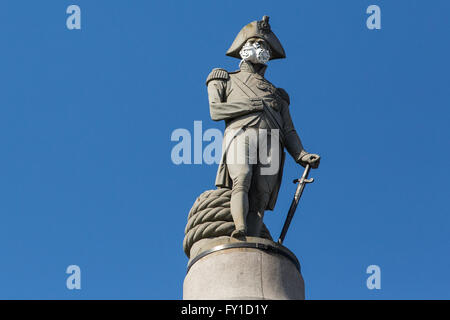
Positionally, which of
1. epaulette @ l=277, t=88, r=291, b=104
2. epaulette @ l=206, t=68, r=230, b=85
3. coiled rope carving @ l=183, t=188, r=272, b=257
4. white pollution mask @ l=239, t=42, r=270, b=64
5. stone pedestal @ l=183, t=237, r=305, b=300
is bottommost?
stone pedestal @ l=183, t=237, r=305, b=300

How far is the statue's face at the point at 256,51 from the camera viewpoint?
17000 mm

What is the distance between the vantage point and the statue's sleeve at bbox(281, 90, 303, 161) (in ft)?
53.8

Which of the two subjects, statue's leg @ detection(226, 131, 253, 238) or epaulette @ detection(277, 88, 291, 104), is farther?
epaulette @ detection(277, 88, 291, 104)

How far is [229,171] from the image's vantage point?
15.6m

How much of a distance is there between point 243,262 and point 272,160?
2247 mm

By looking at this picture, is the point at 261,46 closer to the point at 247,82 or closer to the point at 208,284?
the point at 247,82

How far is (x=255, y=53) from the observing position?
17.0 meters

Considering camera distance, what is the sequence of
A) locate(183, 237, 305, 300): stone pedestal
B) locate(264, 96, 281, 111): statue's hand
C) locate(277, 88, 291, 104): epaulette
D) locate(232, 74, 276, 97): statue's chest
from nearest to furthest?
locate(183, 237, 305, 300): stone pedestal → locate(264, 96, 281, 111): statue's hand → locate(232, 74, 276, 97): statue's chest → locate(277, 88, 291, 104): epaulette

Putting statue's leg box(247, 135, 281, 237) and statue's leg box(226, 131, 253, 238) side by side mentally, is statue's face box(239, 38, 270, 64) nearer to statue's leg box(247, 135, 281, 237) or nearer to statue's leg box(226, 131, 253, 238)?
statue's leg box(247, 135, 281, 237)

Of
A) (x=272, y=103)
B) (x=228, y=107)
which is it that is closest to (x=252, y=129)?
(x=228, y=107)

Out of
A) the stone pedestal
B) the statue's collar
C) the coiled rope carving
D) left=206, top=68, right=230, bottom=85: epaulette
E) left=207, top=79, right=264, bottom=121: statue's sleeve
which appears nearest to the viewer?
the stone pedestal

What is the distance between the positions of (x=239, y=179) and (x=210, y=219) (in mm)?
748

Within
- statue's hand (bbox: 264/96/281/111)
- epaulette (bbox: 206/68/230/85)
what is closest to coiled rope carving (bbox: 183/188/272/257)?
statue's hand (bbox: 264/96/281/111)
